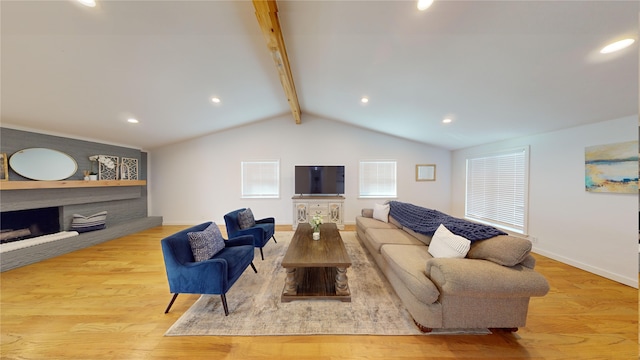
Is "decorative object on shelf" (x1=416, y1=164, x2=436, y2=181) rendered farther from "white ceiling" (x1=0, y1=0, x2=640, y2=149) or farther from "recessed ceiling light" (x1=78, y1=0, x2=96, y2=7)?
"recessed ceiling light" (x1=78, y1=0, x2=96, y2=7)

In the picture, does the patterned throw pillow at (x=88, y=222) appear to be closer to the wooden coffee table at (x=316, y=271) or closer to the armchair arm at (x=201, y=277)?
the armchair arm at (x=201, y=277)

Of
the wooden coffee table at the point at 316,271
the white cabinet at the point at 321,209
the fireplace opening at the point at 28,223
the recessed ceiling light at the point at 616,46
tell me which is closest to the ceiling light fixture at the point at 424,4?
the recessed ceiling light at the point at 616,46

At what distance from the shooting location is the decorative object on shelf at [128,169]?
4.62 m

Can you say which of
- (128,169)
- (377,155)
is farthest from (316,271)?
(128,169)

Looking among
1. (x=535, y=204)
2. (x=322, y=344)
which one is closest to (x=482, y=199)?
(x=535, y=204)

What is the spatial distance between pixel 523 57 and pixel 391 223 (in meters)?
2.77

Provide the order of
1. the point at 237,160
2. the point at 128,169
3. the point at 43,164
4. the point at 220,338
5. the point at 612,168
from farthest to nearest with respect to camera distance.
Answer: the point at 237,160, the point at 128,169, the point at 43,164, the point at 612,168, the point at 220,338

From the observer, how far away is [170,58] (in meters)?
2.26

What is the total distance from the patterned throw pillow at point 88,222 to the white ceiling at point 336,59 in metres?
1.68

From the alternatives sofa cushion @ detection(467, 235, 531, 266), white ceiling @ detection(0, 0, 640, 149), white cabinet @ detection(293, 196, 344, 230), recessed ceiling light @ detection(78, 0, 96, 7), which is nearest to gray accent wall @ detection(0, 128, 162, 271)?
white ceiling @ detection(0, 0, 640, 149)

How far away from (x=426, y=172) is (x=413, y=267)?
423 cm

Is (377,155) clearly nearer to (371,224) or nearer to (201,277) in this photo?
(371,224)

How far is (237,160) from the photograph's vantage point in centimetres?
528

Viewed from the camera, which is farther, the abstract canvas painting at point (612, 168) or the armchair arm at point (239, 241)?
the armchair arm at point (239, 241)
